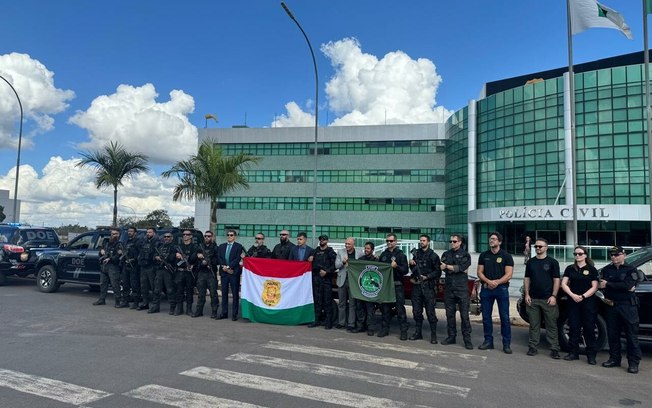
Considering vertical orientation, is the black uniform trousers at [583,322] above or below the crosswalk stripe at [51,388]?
above

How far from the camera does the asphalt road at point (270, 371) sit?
16.6 ft

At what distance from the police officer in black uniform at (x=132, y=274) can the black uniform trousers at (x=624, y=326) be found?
9.98m

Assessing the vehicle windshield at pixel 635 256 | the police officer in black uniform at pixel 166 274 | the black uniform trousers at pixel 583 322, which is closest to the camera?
the black uniform trousers at pixel 583 322

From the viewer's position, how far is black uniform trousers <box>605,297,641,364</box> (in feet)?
21.5

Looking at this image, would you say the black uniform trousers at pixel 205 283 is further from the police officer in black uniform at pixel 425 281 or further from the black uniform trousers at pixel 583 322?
the black uniform trousers at pixel 583 322

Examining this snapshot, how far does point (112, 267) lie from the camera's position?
1145 centimetres

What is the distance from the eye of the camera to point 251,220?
5541cm

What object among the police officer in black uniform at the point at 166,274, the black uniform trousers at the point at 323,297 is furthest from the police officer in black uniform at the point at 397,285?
the police officer in black uniform at the point at 166,274

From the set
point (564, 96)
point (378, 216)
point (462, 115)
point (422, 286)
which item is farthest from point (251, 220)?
point (422, 286)

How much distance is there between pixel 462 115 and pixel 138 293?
139 feet

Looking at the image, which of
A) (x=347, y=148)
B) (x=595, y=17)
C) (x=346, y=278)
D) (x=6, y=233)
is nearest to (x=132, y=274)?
(x=346, y=278)

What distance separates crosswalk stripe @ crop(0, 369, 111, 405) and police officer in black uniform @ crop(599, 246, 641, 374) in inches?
277

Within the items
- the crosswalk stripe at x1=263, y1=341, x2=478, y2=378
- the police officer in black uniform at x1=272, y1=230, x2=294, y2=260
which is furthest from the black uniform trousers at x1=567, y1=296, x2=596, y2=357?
the police officer in black uniform at x1=272, y1=230, x2=294, y2=260

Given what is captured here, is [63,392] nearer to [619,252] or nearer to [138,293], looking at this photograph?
[138,293]
